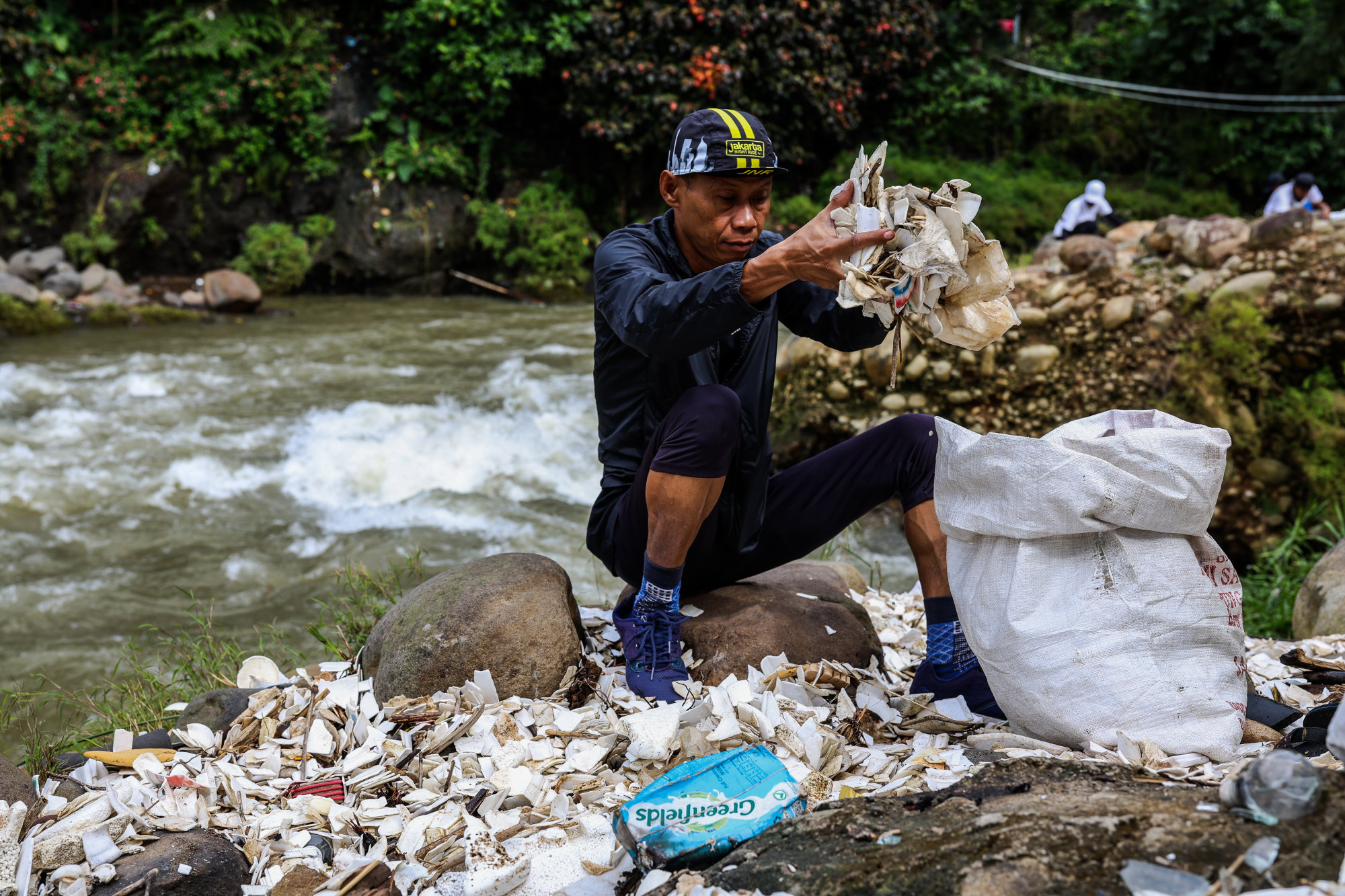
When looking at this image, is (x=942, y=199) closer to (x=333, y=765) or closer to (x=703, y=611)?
(x=703, y=611)

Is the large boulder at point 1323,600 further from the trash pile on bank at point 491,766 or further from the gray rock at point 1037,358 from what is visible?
the gray rock at point 1037,358

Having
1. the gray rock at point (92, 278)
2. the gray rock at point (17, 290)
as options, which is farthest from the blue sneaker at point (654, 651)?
the gray rock at point (92, 278)

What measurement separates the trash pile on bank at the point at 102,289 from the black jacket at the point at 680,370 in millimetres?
9202

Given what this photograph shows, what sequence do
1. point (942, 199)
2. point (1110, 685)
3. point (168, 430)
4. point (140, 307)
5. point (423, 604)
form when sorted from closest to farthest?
1. point (1110, 685)
2. point (942, 199)
3. point (423, 604)
4. point (168, 430)
5. point (140, 307)

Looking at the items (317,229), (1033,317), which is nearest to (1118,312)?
(1033,317)

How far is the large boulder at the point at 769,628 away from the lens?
2341 mm

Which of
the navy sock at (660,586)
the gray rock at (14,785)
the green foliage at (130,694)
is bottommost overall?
the green foliage at (130,694)

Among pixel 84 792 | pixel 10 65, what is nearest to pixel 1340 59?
pixel 84 792

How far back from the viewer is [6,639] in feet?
12.4

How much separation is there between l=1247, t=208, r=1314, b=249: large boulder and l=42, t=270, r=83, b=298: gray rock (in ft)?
36.5

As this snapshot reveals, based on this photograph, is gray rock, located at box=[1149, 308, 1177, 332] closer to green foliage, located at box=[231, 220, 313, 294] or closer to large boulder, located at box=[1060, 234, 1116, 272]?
large boulder, located at box=[1060, 234, 1116, 272]

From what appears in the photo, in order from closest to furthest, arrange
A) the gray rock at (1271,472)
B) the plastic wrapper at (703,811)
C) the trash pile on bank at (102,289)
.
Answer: the plastic wrapper at (703,811), the gray rock at (1271,472), the trash pile on bank at (102,289)

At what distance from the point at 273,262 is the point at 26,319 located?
3304 mm

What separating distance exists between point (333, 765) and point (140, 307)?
9.54 m
